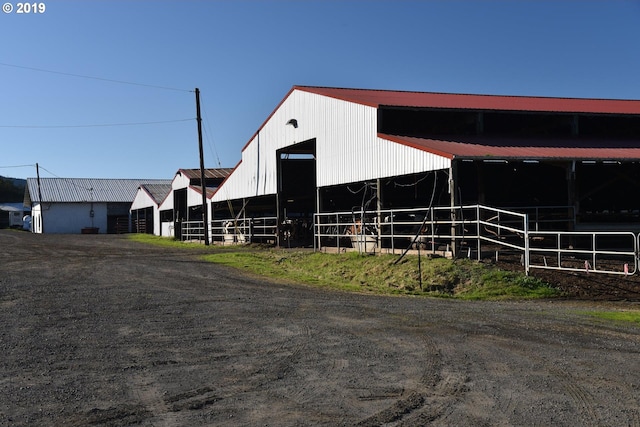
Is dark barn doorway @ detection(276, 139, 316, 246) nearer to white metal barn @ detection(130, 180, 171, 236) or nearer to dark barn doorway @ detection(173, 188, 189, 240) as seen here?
dark barn doorway @ detection(173, 188, 189, 240)

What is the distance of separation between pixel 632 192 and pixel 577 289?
1500cm

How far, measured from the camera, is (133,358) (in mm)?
7613

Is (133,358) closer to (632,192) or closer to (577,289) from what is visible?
(577,289)

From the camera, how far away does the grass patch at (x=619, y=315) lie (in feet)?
34.2

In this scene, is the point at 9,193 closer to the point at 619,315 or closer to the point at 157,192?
the point at 157,192

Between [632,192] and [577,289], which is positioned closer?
[577,289]

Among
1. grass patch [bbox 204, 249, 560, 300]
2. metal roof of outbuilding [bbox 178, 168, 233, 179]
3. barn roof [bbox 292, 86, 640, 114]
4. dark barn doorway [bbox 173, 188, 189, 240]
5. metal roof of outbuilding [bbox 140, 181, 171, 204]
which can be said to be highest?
barn roof [bbox 292, 86, 640, 114]

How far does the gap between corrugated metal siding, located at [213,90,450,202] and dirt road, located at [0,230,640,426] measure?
843cm

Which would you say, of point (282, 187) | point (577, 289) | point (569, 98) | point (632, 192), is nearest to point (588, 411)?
point (577, 289)

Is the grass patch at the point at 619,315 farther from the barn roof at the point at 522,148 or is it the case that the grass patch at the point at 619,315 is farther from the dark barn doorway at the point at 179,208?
the dark barn doorway at the point at 179,208

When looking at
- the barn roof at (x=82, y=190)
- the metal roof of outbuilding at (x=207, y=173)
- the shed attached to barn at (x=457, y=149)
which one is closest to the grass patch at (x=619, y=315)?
the shed attached to barn at (x=457, y=149)

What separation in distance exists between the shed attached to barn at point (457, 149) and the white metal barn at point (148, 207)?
27275 millimetres

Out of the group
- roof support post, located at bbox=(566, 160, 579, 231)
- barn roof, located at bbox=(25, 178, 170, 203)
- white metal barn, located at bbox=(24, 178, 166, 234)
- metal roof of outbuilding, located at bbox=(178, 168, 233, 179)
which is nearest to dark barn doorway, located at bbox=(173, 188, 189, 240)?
metal roof of outbuilding, located at bbox=(178, 168, 233, 179)

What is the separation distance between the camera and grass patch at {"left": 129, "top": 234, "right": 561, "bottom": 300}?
571 inches
